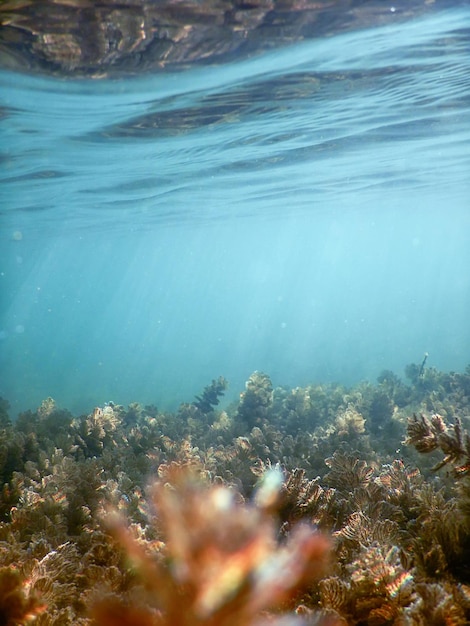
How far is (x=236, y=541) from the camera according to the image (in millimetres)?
2699

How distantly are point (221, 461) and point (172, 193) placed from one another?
2335cm

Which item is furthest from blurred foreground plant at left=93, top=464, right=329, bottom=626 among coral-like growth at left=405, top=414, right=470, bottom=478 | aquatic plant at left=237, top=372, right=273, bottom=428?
aquatic plant at left=237, top=372, right=273, bottom=428

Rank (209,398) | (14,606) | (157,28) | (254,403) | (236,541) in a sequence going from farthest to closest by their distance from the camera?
(209,398), (254,403), (157,28), (236,541), (14,606)

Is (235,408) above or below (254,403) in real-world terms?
below

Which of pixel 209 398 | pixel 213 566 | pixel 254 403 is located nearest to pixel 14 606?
pixel 213 566

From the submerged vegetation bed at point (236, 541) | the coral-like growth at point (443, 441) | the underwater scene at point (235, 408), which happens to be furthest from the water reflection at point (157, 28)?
the coral-like growth at point (443, 441)

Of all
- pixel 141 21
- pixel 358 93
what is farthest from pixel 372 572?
pixel 358 93

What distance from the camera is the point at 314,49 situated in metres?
10.1

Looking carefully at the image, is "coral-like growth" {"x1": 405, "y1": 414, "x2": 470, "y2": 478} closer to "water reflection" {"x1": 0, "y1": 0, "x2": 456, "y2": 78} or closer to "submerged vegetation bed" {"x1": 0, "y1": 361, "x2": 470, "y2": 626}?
"submerged vegetation bed" {"x1": 0, "y1": 361, "x2": 470, "y2": 626}

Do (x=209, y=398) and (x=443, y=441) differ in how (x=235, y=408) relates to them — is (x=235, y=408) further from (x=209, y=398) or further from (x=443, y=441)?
(x=443, y=441)

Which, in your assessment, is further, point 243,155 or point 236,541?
point 243,155

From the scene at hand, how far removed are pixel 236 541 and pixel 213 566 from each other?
325mm

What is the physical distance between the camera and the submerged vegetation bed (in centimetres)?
223

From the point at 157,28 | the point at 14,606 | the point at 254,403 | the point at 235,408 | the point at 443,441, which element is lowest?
the point at 235,408
